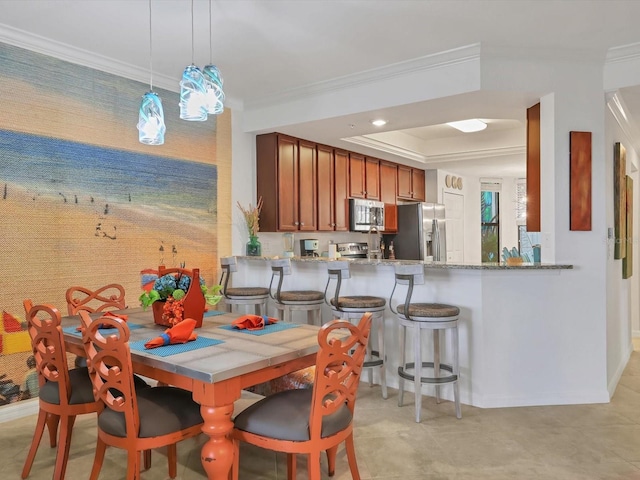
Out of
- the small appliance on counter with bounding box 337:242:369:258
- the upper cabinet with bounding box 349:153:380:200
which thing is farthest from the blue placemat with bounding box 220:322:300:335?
the upper cabinet with bounding box 349:153:380:200

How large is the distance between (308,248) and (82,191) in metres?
2.61

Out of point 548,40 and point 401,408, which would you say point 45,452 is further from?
point 548,40

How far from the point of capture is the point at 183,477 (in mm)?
2408

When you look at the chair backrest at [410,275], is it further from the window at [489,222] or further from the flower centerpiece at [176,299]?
the window at [489,222]

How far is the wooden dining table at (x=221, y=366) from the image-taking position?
5.90 ft

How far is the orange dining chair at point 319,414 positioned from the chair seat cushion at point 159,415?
0.24 metres

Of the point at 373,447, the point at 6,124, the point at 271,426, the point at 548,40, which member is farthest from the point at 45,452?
the point at 548,40

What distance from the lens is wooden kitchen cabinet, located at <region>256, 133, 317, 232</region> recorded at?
4855 millimetres

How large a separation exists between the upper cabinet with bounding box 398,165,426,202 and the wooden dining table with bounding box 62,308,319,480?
16.0 feet

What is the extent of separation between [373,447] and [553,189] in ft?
7.34

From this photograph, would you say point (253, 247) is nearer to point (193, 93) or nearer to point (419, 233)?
point (193, 93)

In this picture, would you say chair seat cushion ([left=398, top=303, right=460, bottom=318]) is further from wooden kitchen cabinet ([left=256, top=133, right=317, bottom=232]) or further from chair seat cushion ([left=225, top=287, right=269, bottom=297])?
wooden kitchen cabinet ([left=256, top=133, right=317, bottom=232])

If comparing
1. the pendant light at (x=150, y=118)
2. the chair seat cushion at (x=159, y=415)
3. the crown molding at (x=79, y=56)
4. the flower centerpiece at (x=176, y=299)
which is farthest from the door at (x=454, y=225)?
the chair seat cushion at (x=159, y=415)

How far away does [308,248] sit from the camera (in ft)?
18.2
